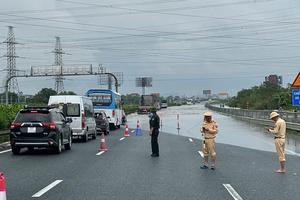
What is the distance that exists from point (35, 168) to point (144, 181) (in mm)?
4275

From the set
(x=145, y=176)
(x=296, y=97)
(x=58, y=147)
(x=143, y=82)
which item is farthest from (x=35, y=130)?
(x=143, y=82)

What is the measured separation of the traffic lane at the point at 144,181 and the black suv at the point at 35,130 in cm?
253

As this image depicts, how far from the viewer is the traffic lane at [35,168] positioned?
36.2 feet

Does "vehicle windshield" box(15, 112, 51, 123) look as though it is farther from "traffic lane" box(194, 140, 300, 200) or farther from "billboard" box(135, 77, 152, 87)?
"billboard" box(135, 77, 152, 87)

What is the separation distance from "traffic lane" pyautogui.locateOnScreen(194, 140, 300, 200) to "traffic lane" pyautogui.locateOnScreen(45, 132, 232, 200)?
46 centimetres

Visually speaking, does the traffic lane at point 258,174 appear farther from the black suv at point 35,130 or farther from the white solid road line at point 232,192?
the black suv at point 35,130

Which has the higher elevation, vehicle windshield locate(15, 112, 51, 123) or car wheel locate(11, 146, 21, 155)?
vehicle windshield locate(15, 112, 51, 123)

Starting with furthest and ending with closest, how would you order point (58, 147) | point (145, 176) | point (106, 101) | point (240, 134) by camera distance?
point (106, 101), point (240, 134), point (58, 147), point (145, 176)

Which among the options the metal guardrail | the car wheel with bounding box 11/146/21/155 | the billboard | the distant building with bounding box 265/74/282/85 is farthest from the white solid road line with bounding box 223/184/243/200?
the billboard

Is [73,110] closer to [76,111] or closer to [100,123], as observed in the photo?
[76,111]

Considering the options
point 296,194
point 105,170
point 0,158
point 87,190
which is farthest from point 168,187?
point 0,158

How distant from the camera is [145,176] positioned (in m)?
12.7

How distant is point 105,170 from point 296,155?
8.29 m

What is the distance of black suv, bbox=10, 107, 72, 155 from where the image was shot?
62.1ft
